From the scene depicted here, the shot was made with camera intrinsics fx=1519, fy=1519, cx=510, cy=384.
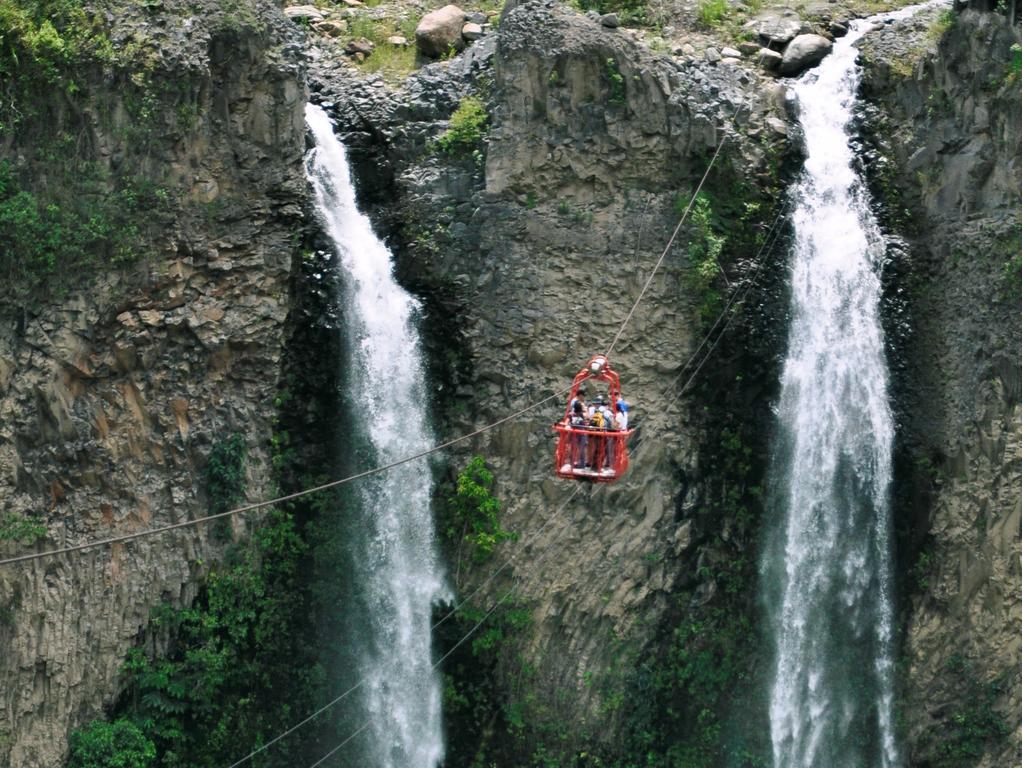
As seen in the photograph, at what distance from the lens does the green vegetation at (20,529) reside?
2139 centimetres

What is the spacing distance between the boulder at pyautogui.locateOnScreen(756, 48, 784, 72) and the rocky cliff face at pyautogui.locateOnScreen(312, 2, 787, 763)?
2.03m

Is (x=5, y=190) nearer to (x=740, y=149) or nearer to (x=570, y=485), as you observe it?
(x=570, y=485)

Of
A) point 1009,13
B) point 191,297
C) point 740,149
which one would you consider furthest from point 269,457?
point 1009,13

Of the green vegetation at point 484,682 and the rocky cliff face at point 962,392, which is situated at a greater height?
the rocky cliff face at point 962,392

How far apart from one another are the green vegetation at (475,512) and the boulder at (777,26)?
32.5ft

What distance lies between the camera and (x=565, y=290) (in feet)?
79.6

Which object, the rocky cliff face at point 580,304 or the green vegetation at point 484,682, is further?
the rocky cliff face at point 580,304

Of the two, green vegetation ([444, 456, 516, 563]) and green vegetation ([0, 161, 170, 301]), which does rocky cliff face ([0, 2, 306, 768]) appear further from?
green vegetation ([444, 456, 516, 563])

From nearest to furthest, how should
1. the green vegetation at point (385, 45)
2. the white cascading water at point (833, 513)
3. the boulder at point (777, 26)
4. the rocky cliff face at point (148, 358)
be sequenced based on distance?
the rocky cliff face at point (148, 358), the white cascading water at point (833, 513), the green vegetation at point (385, 45), the boulder at point (777, 26)

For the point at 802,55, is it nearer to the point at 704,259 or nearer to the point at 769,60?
the point at 769,60

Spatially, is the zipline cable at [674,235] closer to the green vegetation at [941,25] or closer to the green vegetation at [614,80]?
the green vegetation at [614,80]

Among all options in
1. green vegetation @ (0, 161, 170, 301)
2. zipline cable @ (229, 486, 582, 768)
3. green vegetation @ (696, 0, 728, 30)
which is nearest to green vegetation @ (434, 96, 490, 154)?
green vegetation @ (0, 161, 170, 301)

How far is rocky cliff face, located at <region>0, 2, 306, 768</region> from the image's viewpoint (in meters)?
21.7

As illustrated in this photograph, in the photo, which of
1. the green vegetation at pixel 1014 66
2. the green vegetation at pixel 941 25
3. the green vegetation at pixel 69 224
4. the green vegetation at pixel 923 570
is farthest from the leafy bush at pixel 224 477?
the green vegetation at pixel 941 25
